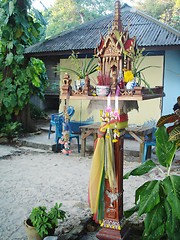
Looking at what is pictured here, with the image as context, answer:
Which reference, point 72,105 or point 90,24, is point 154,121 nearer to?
point 72,105

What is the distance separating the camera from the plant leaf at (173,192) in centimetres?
282

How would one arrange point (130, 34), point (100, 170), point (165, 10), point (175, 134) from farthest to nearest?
point (165, 10), point (130, 34), point (100, 170), point (175, 134)

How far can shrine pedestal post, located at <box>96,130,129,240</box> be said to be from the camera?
3385mm

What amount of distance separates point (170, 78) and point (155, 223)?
6.53 metres

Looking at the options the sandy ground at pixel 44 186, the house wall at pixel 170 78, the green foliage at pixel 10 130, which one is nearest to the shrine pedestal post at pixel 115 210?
the sandy ground at pixel 44 186

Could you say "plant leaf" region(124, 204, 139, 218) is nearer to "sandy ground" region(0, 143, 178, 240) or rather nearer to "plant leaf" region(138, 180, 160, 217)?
"plant leaf" region(138, 180, 160, 217)

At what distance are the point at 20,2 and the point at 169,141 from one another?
8.06 meters

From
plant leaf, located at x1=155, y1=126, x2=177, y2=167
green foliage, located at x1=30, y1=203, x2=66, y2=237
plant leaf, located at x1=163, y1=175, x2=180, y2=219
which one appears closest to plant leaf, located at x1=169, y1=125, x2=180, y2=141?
plant leaf, located at x1=155, y1=126, x2=177, y2=167

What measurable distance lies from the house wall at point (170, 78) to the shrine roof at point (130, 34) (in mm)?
768

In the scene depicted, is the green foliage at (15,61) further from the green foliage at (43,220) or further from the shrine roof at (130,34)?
the green foliage at (43,220)

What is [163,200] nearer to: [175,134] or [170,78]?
[175,134]

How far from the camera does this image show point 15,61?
9.62 m

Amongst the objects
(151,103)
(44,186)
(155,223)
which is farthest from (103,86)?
(151,103)

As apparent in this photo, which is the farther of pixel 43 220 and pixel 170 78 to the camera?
pixel 170 78
